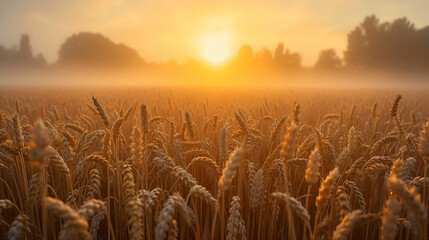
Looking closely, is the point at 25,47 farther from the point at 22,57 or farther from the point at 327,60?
the point at 327,60

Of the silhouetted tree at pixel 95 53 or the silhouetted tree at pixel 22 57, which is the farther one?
the silhouetted tree at pixel 22 57

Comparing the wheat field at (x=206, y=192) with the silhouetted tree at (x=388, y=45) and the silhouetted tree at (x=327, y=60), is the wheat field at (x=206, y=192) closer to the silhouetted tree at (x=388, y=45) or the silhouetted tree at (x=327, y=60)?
the silhouetted tree at (x=388, y=45)

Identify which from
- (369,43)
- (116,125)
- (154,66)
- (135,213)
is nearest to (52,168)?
(116,125)

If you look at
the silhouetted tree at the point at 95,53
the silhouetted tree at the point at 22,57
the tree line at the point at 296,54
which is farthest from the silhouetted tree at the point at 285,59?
the silhouetted tree at the point at 22,57

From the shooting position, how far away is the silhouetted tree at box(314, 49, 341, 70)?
6894 centimetres

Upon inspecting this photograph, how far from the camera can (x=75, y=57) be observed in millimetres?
76688

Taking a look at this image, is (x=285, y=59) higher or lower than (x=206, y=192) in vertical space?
A: higher

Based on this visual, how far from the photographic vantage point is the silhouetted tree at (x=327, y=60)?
226 feet

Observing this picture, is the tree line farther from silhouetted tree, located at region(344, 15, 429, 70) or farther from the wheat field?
the wheat field

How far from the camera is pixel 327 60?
7062cm

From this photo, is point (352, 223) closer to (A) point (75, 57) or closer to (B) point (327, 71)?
(B) point (327, 71)

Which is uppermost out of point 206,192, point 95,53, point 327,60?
point 95,53

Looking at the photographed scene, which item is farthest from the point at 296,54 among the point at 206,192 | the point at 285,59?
the point at 206,192

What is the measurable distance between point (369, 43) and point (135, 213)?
62606mm
